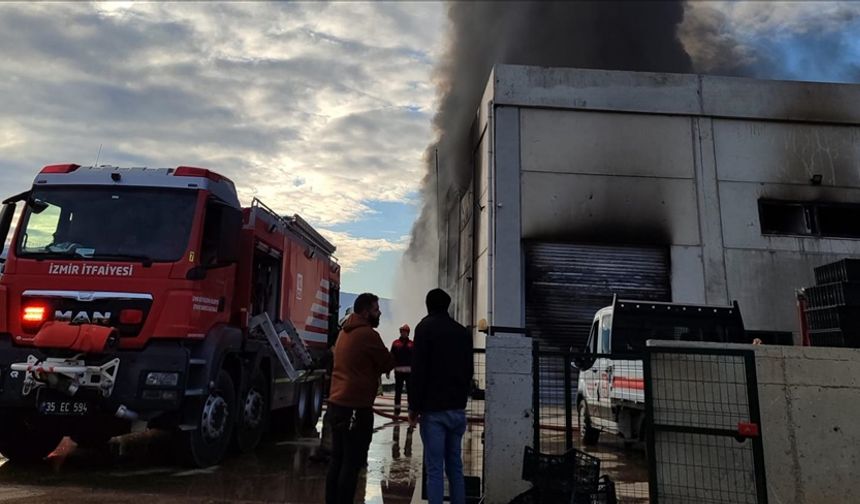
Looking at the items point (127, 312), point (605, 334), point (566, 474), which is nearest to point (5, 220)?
point (127, 312)

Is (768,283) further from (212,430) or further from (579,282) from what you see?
(212,430)

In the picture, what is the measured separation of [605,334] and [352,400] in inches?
216

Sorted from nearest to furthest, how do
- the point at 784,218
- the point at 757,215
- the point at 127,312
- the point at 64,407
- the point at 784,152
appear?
1. the point at 64,407
2. the point at 127,312
3. the point at 757,215
4. the point at 784,152
5. the point at 784,218

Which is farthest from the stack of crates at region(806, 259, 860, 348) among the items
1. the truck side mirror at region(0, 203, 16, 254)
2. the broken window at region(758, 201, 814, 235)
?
the broken window at region(758, 201, 814, 235)

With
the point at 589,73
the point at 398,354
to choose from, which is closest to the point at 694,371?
the point at 398,354

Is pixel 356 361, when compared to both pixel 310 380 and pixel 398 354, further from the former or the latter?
pixel 398 354

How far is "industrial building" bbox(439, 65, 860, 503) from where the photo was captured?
13.8 m

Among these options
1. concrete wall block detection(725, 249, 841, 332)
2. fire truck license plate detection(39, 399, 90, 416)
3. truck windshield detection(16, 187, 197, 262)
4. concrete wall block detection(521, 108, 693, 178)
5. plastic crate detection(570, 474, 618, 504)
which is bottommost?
plastic crate detection(570, 474, 618, 504)

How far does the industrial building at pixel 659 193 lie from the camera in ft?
45.3

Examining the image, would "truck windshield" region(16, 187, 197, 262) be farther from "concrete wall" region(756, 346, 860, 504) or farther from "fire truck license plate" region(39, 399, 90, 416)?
"concrete wall" region(756, 346, 860, 504)

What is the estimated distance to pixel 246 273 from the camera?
725 cm

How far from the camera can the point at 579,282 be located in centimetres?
1402

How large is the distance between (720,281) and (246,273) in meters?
11.5

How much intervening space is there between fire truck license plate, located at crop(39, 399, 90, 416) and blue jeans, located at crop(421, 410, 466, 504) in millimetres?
3400
